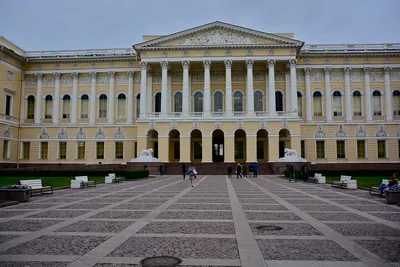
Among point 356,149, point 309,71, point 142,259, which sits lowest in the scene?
point 142,259

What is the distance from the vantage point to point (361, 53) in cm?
4894

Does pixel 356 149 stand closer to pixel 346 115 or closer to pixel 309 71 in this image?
pixel 346 115

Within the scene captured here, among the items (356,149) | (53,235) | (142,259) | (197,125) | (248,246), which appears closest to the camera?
(142,259)

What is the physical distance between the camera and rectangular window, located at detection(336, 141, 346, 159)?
49156mm

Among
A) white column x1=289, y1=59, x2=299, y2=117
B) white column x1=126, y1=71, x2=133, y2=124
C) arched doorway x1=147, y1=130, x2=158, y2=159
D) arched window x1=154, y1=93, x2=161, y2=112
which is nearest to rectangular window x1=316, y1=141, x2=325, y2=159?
white column x1=289, y1=59, x2=299, y2=117

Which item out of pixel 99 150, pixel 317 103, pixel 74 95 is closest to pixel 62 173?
pixel 99 150

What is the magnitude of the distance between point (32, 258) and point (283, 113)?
43.7 m

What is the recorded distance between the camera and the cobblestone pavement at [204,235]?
20.3 ft

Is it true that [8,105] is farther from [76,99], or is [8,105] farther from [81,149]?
[81,149]

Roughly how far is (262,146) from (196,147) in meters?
9.50

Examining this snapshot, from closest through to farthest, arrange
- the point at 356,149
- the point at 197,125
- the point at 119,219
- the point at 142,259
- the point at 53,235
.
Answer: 1. the point at 142,259
2. the point at 53,235
3. the point at 119,219
4. the point at 197,125
5. the point at 356,149

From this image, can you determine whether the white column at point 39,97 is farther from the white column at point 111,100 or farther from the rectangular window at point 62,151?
the white column at point 111,100

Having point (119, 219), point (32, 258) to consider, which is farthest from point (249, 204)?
point (32, 258)

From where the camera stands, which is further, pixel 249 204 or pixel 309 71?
pixel 309 71
